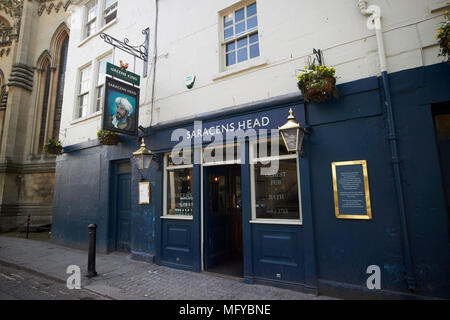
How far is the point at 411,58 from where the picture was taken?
405 centimetres

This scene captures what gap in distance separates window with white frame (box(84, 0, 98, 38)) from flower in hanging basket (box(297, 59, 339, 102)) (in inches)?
375

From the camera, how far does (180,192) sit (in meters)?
6.72

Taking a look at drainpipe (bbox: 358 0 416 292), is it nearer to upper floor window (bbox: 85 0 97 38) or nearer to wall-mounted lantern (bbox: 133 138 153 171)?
wall-mounted lantern (bbox: 133 138 153 171)

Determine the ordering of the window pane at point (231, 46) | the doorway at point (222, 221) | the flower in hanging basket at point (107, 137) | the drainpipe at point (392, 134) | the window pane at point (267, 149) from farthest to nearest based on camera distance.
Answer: the flower in hanging basket at point (107, 137)
the window pane at point (231, 46)
the doorway at point (222, 221)
the window pane at point (267, 149)
the drainpipe at point (392, 134)

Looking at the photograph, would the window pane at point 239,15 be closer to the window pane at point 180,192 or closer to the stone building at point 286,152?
the stone building at point 286,152

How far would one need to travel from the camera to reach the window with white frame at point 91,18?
33.5 ft

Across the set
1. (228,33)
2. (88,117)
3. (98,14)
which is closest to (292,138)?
(228,33)

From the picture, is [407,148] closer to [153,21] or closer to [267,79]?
[267,79]

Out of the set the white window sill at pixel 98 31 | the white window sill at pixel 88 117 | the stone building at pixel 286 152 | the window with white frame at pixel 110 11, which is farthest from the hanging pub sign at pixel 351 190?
the window with white frame at pixel 110 11

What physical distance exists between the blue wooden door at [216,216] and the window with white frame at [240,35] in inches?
115

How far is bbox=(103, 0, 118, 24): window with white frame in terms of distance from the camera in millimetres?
9406

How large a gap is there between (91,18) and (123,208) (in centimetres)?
817

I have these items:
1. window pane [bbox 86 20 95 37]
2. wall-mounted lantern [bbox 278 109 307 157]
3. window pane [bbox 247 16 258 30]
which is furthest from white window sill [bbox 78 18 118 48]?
wall-mounted lantern [bbox 278 109 307 157]

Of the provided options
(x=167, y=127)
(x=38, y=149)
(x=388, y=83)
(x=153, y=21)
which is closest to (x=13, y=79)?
(x=38, y=149)
